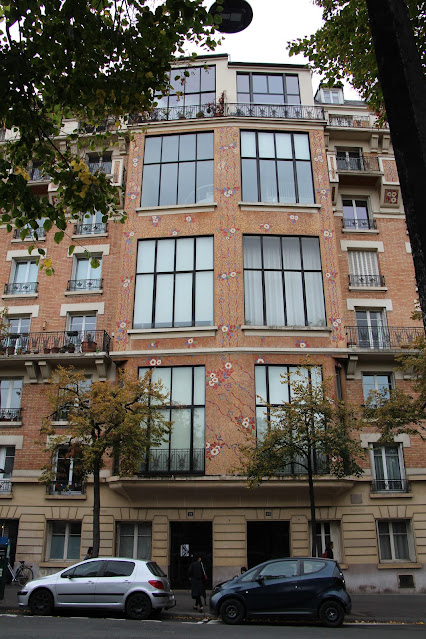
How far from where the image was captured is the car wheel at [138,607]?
1317 centimetres

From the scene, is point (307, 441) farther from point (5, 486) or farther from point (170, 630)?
point (5, 486)

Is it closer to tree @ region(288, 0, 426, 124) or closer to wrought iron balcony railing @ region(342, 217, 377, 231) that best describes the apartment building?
wrought iron balcony railing @ region(342, 217, 377, 231)

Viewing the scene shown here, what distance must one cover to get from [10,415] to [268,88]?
65.4 ft

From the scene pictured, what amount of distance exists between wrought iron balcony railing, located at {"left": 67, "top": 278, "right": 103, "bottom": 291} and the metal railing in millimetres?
14311

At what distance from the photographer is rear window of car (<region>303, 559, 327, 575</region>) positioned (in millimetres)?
13180

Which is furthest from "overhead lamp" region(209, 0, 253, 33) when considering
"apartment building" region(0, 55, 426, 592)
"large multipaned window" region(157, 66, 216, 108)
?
"large multipaned window" region(157, 66, 216, 108)

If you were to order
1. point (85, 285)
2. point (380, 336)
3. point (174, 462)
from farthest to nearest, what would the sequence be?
point (85, 285) < point (380, 336) < point (174, 462)

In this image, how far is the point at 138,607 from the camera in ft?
43.5

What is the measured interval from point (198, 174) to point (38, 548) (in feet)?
57.0

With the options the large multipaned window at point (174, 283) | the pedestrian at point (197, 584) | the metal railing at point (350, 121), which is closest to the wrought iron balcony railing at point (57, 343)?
the large multipaned window at point (174, 283)

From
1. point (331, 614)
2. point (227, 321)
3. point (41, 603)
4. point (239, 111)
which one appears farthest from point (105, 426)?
point (239, 111)

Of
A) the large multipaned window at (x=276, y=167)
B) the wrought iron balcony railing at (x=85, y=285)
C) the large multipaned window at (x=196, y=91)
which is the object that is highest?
the large multipaned window at (x=196, y=91)

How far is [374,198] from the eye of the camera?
2698cm

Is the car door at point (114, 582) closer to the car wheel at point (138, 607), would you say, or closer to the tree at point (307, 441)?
the car wheel at point (138, 607)
